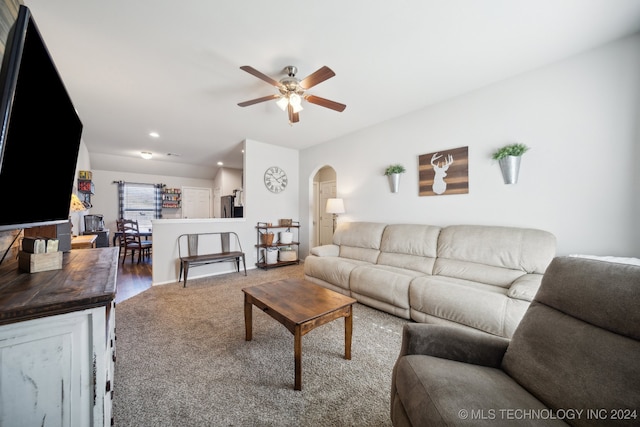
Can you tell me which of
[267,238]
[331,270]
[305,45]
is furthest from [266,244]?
[305,45]

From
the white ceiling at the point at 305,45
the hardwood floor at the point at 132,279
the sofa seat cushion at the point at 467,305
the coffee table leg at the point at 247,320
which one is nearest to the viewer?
the white ceiling at the point at 305,45

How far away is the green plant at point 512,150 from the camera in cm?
240

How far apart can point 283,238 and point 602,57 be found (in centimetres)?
464

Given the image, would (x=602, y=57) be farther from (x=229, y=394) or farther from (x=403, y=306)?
(x=229, y=394)

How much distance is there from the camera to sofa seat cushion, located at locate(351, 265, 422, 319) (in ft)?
8.03

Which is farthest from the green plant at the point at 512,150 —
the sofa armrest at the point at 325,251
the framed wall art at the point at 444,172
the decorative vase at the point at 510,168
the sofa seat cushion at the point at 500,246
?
the sofa armrest at the point at 325,251

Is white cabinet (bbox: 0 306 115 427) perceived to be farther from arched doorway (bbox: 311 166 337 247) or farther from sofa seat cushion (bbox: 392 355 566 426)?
arched doorway (bbox: 311 166 337 247)

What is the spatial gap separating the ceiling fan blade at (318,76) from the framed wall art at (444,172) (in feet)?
6.17

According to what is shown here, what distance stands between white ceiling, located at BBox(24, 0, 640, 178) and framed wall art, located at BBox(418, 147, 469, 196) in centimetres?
72

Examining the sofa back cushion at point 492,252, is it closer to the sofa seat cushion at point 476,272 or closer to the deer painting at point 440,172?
the sofa seat cushion at point 476,272

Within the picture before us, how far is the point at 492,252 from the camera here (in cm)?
241

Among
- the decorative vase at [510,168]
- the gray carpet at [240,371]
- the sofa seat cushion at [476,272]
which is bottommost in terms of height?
the gray carpet at [240,371]

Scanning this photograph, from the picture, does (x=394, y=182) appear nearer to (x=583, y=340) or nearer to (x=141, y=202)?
→ (x=583, y=340)

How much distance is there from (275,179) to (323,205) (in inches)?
57.7
